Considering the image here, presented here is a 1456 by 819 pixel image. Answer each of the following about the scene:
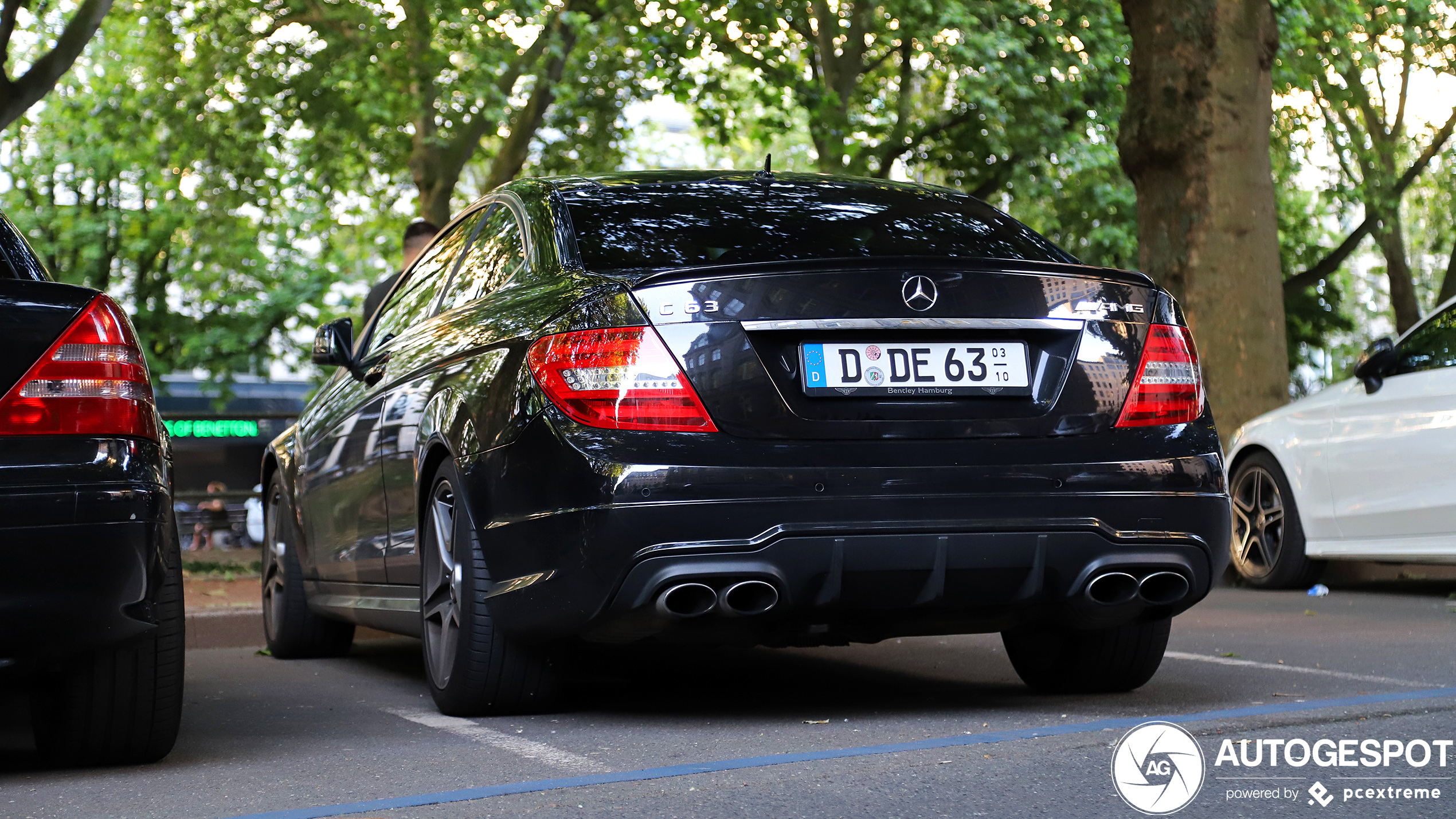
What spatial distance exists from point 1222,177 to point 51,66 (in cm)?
903

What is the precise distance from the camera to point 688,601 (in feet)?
13.2

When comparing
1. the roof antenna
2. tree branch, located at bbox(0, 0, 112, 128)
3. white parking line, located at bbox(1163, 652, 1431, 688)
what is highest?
tree branch, located at bbox(0, 0, 112, 128)

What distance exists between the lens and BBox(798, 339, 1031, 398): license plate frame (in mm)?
4062

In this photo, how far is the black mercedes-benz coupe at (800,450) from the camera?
4.00m

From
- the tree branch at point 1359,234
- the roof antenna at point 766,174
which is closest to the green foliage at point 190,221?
the tree branch at point 1359,234

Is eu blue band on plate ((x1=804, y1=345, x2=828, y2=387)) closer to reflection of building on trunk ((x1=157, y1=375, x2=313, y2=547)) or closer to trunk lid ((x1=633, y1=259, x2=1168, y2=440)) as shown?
trunk lid ((x1=633, y1=259, x2=1168, y2=440))

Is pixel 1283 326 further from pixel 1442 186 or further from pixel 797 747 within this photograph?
pixel 1442 186

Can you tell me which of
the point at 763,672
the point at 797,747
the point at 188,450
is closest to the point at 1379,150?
the point at 188,450

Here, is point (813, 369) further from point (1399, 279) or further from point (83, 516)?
point (1399, 279)

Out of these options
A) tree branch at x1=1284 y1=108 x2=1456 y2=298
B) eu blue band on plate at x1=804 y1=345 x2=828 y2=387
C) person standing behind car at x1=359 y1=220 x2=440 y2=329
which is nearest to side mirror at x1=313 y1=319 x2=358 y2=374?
eu blue band on plate at x1=804 y1=345 x2=828 y2=387

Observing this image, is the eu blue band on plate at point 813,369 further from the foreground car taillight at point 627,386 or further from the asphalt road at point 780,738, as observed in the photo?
the asphalt road at point 780,738

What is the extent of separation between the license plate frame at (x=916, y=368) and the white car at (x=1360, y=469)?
4.57m

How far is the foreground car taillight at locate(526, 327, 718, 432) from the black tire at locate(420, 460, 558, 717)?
0.57m

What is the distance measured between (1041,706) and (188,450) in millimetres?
26597
